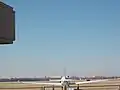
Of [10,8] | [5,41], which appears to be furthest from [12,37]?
[10,8]

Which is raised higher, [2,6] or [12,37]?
[2,6]

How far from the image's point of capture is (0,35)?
2.21 meters

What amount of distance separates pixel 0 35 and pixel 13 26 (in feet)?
0.66

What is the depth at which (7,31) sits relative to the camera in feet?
7.57

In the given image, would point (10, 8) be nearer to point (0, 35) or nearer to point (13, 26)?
point (13, 26)

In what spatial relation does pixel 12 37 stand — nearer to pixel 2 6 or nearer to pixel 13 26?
pixel 13 26

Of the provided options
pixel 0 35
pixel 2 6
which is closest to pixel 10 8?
pixel 2 6

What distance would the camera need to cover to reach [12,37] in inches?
93.5

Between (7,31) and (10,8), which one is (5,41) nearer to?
(7,31)

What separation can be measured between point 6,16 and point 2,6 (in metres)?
0.08

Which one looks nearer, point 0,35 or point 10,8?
point 0,35

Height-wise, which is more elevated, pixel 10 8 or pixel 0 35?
pixel 10 8

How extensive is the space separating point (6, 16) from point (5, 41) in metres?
0.19

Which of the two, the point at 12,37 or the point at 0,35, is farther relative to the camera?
the point at 12,37
